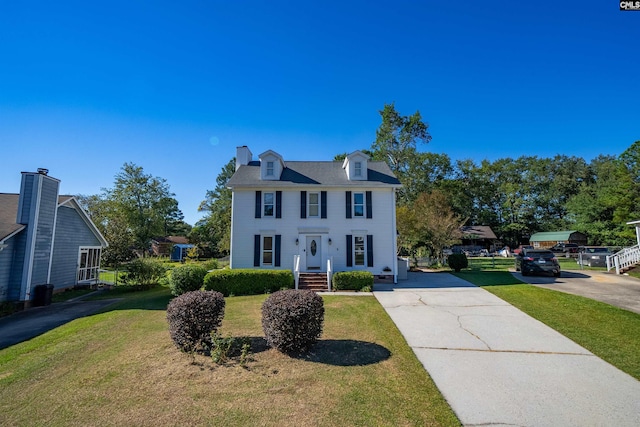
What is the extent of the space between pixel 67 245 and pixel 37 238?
10.3ft

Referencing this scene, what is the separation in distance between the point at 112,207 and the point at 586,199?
59910 mm

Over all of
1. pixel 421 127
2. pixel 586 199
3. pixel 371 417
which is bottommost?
pixel 371 417

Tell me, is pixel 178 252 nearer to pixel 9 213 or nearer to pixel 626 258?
pixel 9 213

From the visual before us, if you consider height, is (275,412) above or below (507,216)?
below

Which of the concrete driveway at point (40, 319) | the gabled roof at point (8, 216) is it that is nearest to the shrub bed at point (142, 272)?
the concrete driveway at point (40, 319)

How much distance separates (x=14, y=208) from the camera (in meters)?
13.4

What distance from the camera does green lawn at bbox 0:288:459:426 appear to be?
12.6 ft

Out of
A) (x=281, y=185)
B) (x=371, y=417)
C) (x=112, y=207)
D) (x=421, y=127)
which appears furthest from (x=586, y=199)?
(x=112, y=207)

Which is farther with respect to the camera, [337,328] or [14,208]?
[14,208]

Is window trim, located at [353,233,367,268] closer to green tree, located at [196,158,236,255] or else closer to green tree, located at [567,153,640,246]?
green tree, located at [196,158,236,255]

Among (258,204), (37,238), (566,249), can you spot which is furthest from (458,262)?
(566,249)

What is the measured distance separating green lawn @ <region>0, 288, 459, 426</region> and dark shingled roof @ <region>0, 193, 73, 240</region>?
687cm

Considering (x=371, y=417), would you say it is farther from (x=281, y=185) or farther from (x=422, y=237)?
(x=422, y=237)

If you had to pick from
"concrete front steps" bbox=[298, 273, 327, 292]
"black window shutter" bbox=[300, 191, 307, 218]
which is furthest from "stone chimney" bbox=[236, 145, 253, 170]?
"concrete front steps" bbox=[298, 273, 327, 292]
